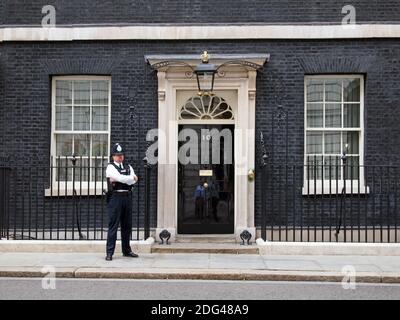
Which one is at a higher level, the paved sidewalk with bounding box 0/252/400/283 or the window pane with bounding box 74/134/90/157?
the window pane with bounding box 74/134/90/157

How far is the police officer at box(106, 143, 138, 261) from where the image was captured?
396 inches

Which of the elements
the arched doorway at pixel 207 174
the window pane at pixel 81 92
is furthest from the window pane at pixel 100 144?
the arched doorway at pixel 207 174

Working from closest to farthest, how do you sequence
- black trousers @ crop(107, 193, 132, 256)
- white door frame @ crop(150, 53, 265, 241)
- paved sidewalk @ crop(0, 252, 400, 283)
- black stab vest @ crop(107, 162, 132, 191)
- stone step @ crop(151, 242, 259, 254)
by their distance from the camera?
paved sidewalk @ crop(0, 252, 400, 283) < black trousers @ crop(107, 193, 132, 256) < black stab vest @ crop(107, 162, 132, 191) < stone step @ crop(151, 242, 259, 254) < white door frame @ crop(150, 53, 265, 241)

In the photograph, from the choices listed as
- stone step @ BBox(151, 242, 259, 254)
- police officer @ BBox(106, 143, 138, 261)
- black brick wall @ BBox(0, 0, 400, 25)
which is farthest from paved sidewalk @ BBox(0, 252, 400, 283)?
black brick wall @ BBox(0, 0, 400, 25)

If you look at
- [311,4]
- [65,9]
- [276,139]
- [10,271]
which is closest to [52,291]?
[10,271]

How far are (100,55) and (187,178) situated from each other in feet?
10.5

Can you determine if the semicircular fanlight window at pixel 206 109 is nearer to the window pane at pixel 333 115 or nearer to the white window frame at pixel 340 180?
the white window frame at pixel 340 180

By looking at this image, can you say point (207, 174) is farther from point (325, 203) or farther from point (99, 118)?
point (99, 118)

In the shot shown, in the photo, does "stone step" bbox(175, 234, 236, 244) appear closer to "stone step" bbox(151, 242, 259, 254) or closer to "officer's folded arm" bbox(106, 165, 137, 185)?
"stone step" bbox(151, 242, 259, 254)

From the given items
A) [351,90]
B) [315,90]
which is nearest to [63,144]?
[315,90]

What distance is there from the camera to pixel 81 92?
41.6ft

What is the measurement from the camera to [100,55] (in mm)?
12461

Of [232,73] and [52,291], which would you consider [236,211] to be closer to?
[232,73]

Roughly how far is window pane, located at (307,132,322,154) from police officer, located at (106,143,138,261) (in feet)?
13.7
